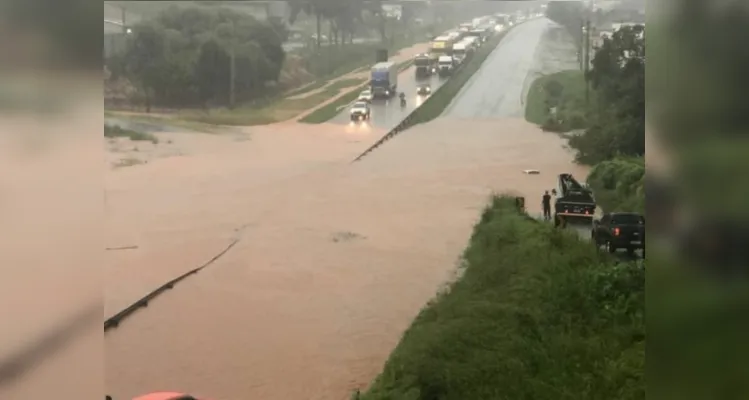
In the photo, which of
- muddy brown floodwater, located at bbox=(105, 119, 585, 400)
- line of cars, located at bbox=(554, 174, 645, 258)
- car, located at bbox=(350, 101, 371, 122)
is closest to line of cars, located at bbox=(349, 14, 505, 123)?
car, located at bbox=(350, 101, 371, 122)

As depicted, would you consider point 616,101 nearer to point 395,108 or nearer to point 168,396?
point 395,108

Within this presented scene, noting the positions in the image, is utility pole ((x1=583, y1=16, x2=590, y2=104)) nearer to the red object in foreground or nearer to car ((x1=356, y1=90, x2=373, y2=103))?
car ((x1=356, y1=90, x2=373, y2=103))

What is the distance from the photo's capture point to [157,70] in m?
2.29

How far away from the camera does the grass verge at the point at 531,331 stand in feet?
5.95

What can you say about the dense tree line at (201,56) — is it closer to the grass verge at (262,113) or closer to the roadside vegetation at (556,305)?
the grass verge at (262,113)

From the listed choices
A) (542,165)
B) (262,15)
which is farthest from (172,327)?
(542,165)

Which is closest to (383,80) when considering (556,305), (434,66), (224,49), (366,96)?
(366,96)

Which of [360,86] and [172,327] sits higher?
[360,86]

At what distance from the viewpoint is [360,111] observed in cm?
228

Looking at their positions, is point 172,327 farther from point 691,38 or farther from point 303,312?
point 691,38

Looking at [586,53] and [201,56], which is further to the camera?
[201,56]

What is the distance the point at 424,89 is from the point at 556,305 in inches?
29.3

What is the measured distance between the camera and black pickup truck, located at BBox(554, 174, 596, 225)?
2.01 metres

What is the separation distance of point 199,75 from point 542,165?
98 cm
